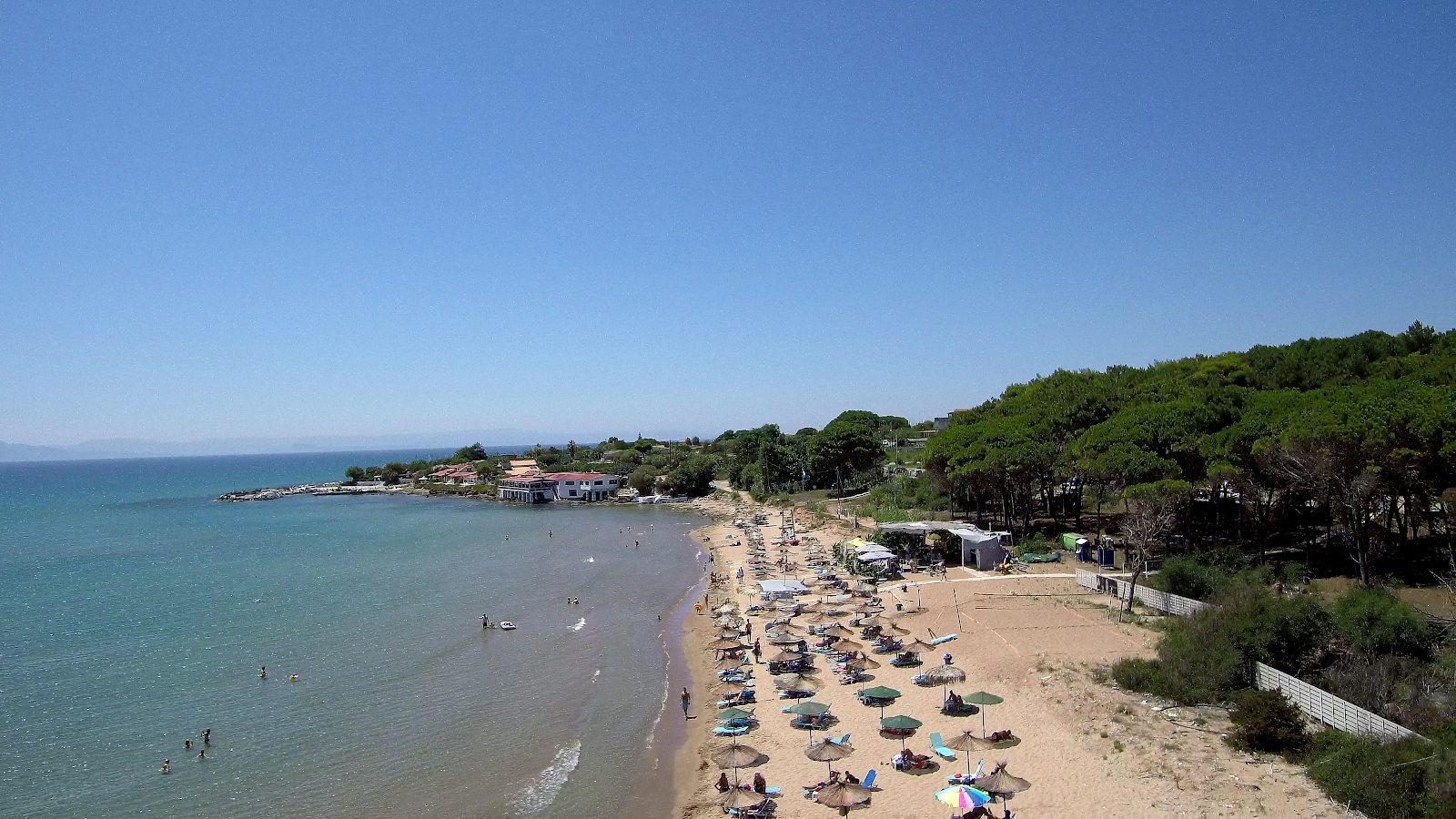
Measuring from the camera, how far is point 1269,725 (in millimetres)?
15711

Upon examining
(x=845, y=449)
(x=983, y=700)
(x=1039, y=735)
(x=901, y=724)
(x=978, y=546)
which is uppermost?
(x=845, y=449)

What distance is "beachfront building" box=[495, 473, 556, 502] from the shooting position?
9881 cm

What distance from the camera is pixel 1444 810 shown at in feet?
39.3

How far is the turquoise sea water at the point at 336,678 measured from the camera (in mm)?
18719

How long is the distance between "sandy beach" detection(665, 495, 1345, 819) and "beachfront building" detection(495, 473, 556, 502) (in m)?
73.3

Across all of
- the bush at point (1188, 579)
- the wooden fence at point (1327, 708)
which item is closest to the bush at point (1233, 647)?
the wooden fence at point (1327, 708)

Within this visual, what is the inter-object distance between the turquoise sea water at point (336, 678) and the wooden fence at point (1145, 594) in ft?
54.9

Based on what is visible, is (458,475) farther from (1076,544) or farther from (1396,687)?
(1396,687)

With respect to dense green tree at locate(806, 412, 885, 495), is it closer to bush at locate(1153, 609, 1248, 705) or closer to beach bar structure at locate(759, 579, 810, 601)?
beach bar structure at locate(759, 579, 810, 601)

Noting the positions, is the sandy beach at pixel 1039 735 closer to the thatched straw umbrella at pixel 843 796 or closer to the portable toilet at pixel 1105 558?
the thatched straw umbrella at pixel 843 796

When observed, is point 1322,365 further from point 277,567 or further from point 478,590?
point 277,567

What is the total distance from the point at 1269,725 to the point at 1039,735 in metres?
4.57

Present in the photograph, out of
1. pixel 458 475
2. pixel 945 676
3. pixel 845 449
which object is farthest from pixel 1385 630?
pixel 458 475

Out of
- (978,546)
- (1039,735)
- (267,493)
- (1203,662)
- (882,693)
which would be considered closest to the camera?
(1039,735)
